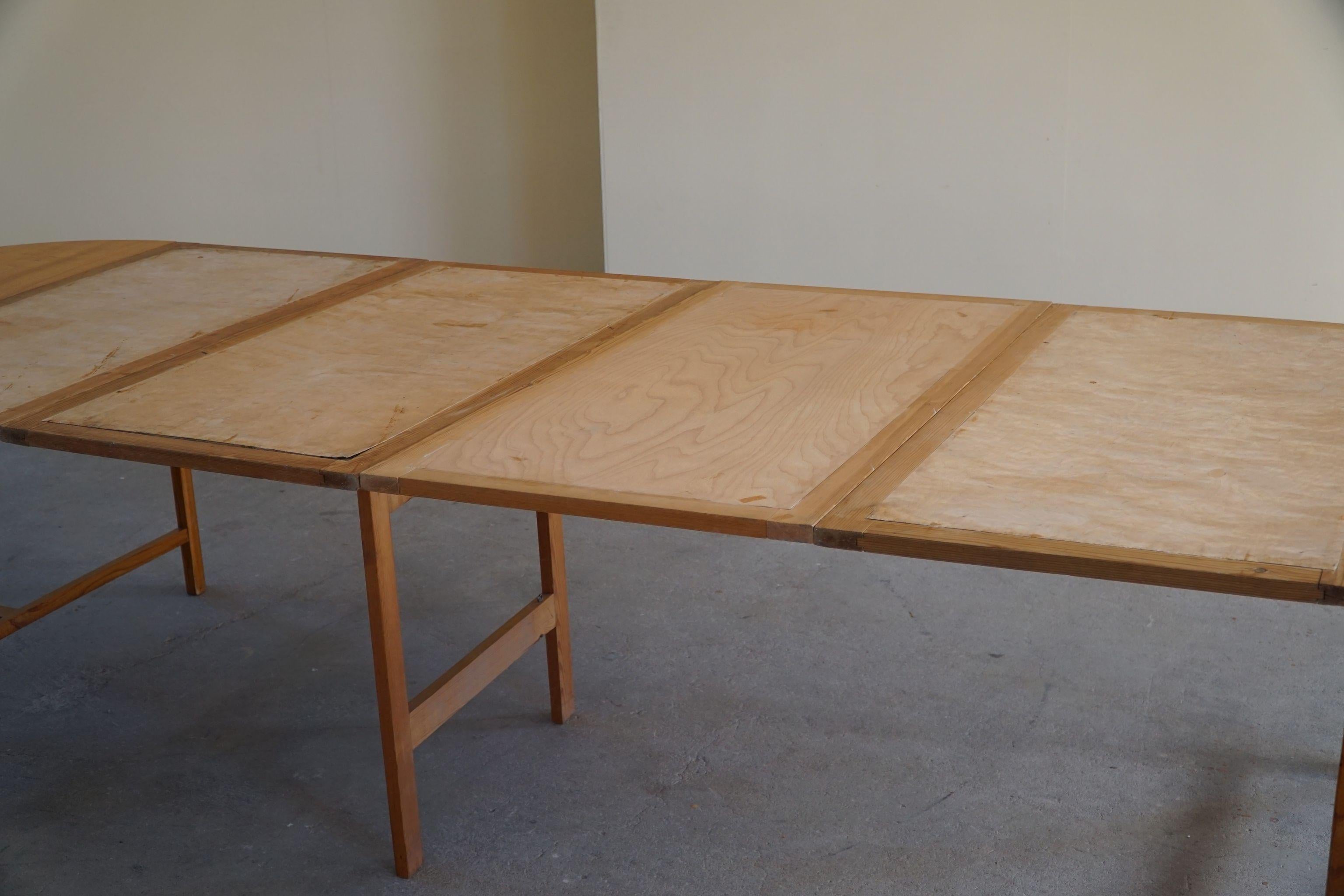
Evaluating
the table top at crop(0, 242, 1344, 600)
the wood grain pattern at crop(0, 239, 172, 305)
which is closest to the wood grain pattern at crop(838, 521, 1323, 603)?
the table top at crop(0, 242, 1344, 600)

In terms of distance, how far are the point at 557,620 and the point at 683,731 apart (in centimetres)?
32

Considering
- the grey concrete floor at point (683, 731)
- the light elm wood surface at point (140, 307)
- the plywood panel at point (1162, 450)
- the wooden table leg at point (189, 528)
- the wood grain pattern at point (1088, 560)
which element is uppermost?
the light elm wood surface at point (140, 307)

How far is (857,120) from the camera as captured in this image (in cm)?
388

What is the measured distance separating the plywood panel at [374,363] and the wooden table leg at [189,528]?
2.66ft

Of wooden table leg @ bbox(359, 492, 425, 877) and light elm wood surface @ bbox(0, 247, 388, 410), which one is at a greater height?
light elm wood surface @ bbox(0, 247, 388, 410)

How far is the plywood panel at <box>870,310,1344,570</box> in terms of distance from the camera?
4.55 ft

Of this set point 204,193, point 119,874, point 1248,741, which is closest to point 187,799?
point 119,874

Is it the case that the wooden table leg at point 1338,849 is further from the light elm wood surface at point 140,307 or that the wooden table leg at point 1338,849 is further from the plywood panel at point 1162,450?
the light elm wood surface at point 140,307

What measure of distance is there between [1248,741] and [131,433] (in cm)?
198

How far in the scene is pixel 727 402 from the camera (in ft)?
6.09

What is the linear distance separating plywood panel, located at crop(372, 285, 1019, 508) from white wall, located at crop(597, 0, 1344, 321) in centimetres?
159

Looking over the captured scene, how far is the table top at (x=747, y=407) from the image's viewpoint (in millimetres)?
1428

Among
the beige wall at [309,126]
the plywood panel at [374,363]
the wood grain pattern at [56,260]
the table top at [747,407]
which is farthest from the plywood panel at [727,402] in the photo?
the beige wall at [309,126]

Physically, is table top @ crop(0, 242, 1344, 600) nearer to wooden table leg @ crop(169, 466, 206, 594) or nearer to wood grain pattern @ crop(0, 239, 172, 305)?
wood grain pattern @ crop(0, 239, 172, 305)
